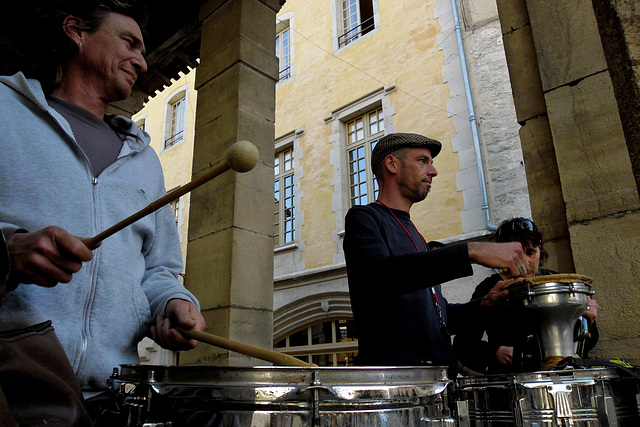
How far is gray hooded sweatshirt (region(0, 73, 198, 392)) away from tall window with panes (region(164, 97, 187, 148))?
14250 mm

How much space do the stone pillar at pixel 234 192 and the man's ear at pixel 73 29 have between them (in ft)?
6.46

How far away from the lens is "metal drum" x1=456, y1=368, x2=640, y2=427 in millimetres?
1319

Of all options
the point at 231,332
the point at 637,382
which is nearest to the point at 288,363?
the point at 637,382

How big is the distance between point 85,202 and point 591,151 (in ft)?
8.03

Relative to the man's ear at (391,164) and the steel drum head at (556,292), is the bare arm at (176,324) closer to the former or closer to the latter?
the steel drum head at (556,292)

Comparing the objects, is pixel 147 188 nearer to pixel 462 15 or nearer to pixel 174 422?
pixel 174 422

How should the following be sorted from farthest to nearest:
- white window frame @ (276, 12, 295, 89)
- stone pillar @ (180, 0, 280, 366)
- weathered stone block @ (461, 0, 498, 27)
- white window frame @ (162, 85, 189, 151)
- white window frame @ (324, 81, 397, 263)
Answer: white window frame @ (162, 85, 189, 151) → white window frame @ (276, 12, 295, 89) → white window frame @ (324, 81, 397, 263) → weathered stone block @ (461, 0, 498, 27) → stone pillar @ (180, 0, 280, 366)

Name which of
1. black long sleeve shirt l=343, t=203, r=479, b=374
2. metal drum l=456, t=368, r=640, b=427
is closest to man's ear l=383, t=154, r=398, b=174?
black long sleeve shirt l=343, t=203, r=479, b=374

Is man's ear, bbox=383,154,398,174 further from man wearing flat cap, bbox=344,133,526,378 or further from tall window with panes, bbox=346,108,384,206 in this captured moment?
tall window with panes, bbox=346,108,384,206

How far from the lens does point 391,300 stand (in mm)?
1814

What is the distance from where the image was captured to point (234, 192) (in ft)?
11.1

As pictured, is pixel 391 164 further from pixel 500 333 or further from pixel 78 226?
pixel 78 226

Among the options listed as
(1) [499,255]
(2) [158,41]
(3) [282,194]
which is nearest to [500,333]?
(1) [499,255]

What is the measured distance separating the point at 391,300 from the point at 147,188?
1008 mm
